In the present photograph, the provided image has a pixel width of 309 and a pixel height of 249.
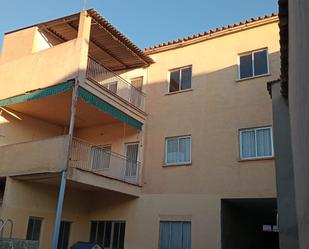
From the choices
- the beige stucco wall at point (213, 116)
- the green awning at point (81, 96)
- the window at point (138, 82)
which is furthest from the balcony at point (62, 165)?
the window at point (138, 82)

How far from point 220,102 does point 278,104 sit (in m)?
4.90

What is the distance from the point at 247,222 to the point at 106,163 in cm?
716

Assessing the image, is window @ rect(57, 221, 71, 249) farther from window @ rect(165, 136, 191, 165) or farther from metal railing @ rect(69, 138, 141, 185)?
window @ rect(165, 136, 191, 165)

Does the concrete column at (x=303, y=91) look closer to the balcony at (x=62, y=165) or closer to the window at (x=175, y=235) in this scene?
the balcony at (x=62, y=165)

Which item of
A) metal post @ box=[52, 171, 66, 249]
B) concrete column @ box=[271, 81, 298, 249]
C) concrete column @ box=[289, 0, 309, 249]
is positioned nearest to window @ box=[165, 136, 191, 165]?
metal post @ box=[52, 171, 66, 249]

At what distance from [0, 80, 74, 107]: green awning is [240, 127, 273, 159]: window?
7.15 meters

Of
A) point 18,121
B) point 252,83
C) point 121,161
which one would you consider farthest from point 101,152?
point 252,83

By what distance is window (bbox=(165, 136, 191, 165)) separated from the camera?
54.4 feet

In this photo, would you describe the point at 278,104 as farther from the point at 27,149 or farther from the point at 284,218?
the point at 27,149

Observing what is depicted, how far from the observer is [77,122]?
19078 mm

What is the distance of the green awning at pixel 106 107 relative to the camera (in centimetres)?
1479

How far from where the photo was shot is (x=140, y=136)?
707 inches

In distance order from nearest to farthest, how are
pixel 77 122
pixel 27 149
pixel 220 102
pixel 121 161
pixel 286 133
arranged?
pixel 286 133, pixel 27 149, pixel 220 102, pixel 121 161, pixel 77 122

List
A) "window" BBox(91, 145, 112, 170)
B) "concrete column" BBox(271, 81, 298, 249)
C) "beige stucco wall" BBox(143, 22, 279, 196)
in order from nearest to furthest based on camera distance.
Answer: "concrete column" BBox(271, 81, 298, 249) → "beige stucco wall" BBox(143, 22, 279, 196) → "window" BBox(91, 145, 112, 170)
